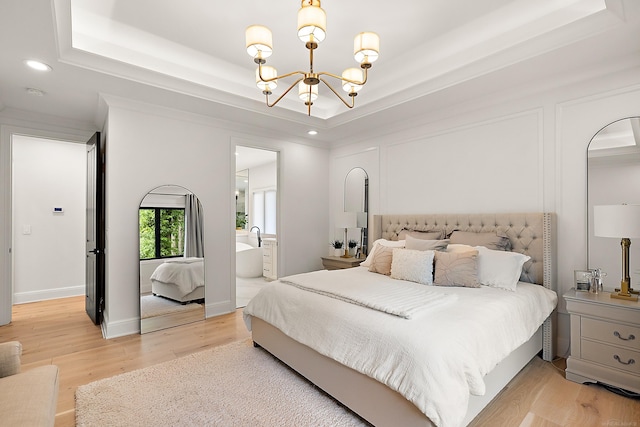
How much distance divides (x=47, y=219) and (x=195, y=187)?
288 centimetres

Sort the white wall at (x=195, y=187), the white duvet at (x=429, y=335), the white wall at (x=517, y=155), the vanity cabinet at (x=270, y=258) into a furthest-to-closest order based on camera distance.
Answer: the vanity cabinet at (x=270, y=258)
the white wall at (x=195, y=187)
the white wall at (x=517, y=155)
the white duvet at (x=429, y=335)

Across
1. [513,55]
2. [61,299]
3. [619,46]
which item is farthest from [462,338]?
[61,299]

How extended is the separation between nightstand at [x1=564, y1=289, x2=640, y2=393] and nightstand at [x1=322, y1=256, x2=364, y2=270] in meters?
2.36

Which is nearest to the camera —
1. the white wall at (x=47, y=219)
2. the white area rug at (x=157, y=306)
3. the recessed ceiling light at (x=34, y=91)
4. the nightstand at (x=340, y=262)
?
the recessed ceiling light at (x=34, y=91)

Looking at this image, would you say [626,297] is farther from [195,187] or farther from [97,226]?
[97,226]

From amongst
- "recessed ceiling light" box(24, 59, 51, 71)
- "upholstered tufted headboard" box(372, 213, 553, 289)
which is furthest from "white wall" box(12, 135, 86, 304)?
"upholstered tufted headboard" box(372, 213, 553, 289)

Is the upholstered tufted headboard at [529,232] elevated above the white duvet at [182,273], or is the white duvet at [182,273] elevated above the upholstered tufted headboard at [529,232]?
the upholstered tufted headboard at [529,232]

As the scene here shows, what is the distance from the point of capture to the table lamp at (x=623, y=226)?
7.38 feet

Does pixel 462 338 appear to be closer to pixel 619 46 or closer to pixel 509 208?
pixel 509 208

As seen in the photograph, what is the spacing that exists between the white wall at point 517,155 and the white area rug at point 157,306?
295 centimetres

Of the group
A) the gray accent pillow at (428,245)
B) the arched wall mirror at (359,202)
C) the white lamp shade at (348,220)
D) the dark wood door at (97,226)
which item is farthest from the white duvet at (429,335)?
the dark wood door at (97,226)

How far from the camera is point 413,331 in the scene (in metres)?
1.75

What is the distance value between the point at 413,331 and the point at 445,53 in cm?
263

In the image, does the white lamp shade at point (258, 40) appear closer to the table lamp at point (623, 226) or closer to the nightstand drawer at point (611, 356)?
the table lamp at point (623, 226)
